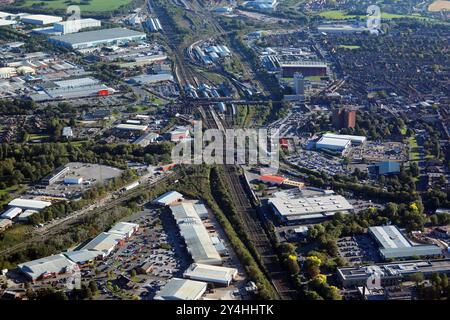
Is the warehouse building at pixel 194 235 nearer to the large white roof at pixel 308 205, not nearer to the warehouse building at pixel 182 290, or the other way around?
the warehouse building at pixel 182 290

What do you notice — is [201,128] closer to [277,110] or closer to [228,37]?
[277,110]

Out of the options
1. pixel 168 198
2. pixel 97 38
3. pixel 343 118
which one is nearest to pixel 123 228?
pixel 168 198

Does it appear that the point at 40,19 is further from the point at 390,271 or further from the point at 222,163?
the point at 390,271

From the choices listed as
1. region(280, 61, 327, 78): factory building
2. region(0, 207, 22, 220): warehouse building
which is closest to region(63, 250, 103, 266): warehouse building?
region(0, 207, 22, 220): warehouse building

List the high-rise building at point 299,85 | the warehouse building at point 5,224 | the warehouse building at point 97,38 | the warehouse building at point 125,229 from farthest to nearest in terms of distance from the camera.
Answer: the warehouse building at point 97,38, the high-rise building at point 299,85, the warehouse building at point 5,224, the warehouse building at point 125,229

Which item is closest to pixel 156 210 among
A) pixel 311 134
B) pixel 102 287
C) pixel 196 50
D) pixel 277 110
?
pixel 102 287

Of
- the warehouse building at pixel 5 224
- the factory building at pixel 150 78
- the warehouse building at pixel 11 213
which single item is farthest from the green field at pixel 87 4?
the warehouse building at pixel 5 224
